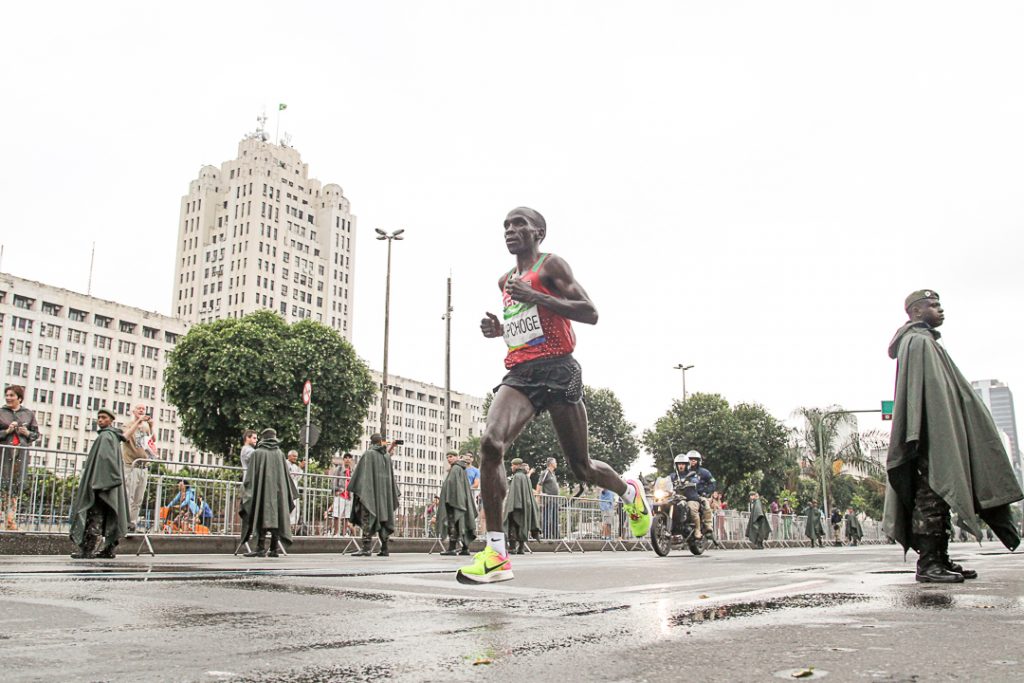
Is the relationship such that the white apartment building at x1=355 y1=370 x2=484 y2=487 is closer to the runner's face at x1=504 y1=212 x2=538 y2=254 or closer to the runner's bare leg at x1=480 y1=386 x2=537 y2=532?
the runner's face at x1=504 y1=212 x2=538 y2=254

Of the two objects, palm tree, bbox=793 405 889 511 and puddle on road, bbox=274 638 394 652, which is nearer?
puddle on road, bbox=274 638 394 652

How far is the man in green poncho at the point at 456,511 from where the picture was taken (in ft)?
50.9

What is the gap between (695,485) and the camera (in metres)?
15.6

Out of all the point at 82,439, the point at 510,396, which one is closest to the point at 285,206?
the point at 82,439

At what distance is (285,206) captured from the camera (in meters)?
134

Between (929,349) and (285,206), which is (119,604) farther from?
(285,206)

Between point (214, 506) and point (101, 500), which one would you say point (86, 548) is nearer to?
point (101, 500)

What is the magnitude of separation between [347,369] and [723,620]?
178 feet

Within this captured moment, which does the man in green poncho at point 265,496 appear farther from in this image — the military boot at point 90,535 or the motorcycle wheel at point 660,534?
the motorcycle wheel at point 660,534

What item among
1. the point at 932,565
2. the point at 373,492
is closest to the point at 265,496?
the point at 373,492

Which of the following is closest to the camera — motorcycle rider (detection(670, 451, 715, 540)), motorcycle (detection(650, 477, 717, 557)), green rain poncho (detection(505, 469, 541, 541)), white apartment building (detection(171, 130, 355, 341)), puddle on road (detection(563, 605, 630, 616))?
puddle on road (detection(563, 605, 630, 616))

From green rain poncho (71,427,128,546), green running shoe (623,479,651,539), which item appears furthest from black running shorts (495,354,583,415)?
green rain poncho (71,427,128,546)

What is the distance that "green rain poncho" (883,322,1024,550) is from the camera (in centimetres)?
541

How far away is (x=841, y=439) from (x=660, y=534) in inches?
1655
